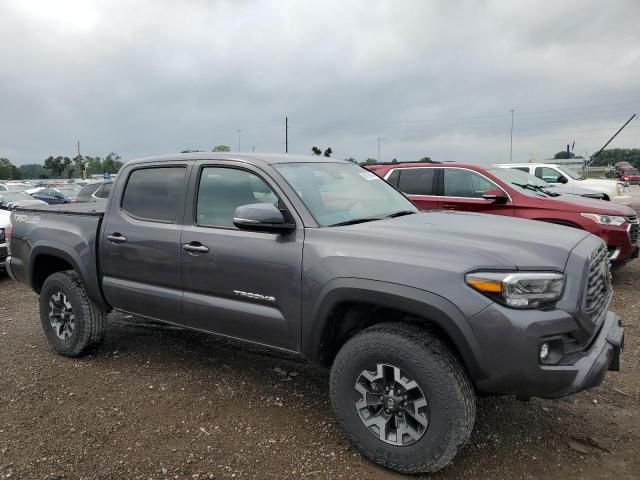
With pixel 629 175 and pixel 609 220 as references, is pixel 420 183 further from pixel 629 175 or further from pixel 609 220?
pixel 629 175

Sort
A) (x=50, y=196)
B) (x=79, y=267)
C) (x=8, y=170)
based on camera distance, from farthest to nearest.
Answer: (x=8, y=170) < (x=50, y=196) < (x=79, y=267)

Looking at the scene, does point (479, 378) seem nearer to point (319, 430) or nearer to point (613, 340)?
point (613, 340)

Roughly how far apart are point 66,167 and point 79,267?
9604cm

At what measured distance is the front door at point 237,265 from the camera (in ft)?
10.3

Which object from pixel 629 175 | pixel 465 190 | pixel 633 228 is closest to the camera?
pixel 633 228

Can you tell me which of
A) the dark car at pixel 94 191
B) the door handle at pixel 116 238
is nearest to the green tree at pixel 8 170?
the dark car at pixel 94 191

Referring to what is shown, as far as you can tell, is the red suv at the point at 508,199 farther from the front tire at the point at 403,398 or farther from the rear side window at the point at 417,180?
the front tire at the point at 403,398

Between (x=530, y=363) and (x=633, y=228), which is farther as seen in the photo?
(x=633, y=228)

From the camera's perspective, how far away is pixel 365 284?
109 inches

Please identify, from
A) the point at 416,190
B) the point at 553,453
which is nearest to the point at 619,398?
the point at 553,453

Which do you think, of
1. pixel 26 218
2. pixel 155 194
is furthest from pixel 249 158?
pixel 26 218

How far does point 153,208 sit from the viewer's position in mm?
3988

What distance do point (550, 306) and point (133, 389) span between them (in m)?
3.05

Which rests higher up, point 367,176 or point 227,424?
point 367,176
